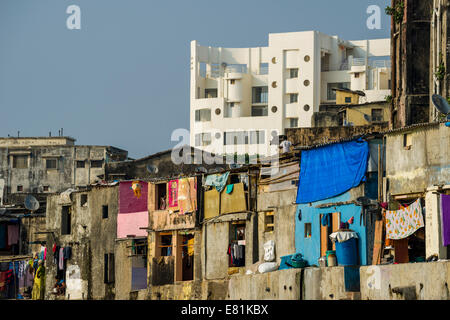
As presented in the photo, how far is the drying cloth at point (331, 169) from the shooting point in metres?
35.1

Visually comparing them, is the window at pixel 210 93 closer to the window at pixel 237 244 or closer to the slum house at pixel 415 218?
the window at pixel 237 244

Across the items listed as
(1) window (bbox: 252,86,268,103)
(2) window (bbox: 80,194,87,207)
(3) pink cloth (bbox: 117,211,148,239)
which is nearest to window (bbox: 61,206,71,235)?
(2) window (bbox: 80,194,87,207)

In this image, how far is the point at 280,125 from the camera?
322 feet

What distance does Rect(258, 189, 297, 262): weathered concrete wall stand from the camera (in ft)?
127

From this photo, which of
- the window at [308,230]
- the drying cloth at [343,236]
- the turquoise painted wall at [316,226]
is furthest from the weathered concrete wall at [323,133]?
the drying cloth at [343,236]

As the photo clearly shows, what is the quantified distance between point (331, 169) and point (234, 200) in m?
6.40

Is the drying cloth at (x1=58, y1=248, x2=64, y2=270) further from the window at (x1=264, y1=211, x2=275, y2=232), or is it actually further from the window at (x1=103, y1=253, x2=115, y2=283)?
the window at (x1=264, y1=211, x2=275, y2=232)

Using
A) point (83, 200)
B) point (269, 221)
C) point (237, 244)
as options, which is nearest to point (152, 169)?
point (83, 200)

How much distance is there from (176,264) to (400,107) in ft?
39.0

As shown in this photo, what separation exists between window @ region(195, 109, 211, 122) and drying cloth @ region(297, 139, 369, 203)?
62.5 meters

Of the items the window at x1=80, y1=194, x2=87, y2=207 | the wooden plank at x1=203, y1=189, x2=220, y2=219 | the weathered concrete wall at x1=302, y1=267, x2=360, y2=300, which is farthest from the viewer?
the window at x1=80, y1=194, x2=87, y2=207

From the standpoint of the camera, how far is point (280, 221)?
39438 millimetres

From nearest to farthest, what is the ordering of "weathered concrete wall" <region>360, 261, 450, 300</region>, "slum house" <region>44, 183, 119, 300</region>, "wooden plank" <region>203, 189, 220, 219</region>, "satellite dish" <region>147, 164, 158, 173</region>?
1. "weathered concrete wall" <region>360, 261, 450, 300</region>
2. "wooden plank" <region>203, 189, 220, 219</region>
3. "slum house" <region>44, 183, 119, 300</region>
4. "satellite dish" <region>147, 164, 158, 173</region>

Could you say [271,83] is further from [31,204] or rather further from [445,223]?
[445,223]
